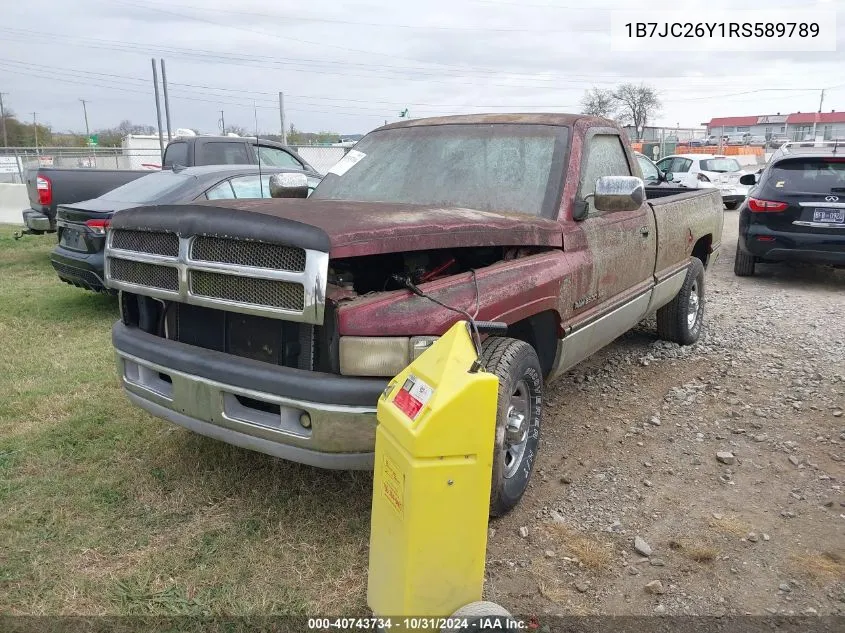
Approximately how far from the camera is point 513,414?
3.15 metres

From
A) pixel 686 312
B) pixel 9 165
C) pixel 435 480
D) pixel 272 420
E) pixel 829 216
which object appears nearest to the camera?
pixel 435 480

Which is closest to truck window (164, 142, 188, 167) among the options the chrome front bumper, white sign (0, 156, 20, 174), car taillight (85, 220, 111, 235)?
car taillight (85, 220, 111, 235)

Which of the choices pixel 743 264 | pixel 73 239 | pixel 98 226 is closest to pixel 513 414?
pixel 98 226

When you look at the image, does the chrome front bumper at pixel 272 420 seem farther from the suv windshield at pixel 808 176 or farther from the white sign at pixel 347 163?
the suv windshield at pixel 808 176

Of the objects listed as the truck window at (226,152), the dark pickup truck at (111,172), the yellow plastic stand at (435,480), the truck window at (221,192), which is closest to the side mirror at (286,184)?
the truck window at (221,192)

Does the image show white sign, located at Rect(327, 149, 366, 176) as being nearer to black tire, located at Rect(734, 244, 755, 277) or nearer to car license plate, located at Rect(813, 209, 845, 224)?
car license plate, located at Rect(813, 209, 845, 224)

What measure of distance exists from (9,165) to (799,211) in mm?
21767

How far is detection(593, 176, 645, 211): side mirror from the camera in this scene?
144 inches

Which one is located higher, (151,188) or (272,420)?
(151,188)

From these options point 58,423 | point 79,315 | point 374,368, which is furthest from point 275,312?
point 79,315

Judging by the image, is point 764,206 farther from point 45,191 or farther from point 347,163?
point 45,191

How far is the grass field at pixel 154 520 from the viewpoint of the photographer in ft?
8.66

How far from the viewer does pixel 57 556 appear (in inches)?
113

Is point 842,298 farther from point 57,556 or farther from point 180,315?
point 57,556
